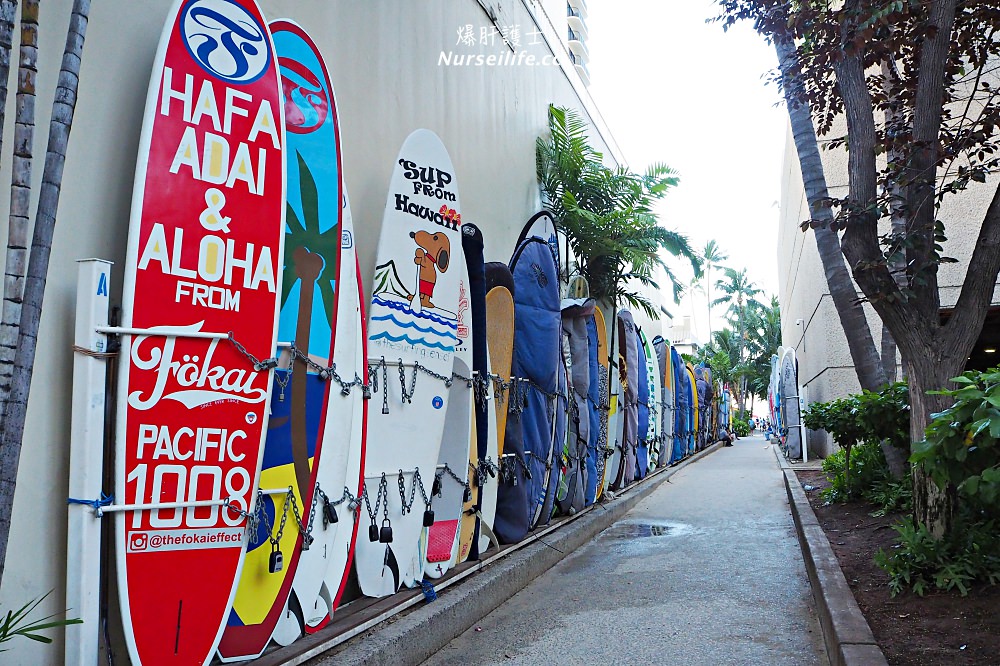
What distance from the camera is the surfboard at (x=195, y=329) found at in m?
2.53

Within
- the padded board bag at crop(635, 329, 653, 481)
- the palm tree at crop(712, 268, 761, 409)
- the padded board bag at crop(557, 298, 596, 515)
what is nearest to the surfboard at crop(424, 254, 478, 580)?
the padded board bag at crop(557, 298, 596, 515)

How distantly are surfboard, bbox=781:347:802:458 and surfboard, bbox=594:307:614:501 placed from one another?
8.35 m

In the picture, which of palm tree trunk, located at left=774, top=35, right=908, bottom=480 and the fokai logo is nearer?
the fokai logo

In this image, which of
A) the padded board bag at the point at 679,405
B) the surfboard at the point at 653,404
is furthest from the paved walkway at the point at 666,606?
the padded board bag at the point at 679,405

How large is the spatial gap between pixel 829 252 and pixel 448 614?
3.95 meters

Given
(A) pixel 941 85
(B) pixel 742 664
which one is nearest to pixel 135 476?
(B) pixel 742 664

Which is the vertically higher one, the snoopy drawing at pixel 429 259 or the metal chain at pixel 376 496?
the snoopy drawing at pixel 429 259

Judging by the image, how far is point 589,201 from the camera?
29.2 ft

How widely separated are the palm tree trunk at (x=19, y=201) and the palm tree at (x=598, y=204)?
6.67 metres

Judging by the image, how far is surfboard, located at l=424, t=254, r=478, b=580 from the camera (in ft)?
14.3

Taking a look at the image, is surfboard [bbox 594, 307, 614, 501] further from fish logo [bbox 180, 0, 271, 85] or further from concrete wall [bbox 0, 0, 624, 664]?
fish logo [bbox 180, 0, 271, 85]

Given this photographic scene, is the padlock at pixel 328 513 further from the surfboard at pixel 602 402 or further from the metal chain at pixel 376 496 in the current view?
the surfboard at pixel 602 402

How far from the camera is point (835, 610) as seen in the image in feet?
11.7

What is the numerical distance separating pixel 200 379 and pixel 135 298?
350mm
